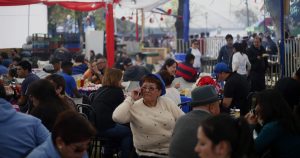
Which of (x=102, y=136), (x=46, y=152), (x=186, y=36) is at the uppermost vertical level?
(x=186, y=36)

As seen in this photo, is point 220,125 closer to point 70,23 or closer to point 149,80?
point 149,80

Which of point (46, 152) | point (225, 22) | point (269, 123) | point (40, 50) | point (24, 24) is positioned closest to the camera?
point (46, 152)

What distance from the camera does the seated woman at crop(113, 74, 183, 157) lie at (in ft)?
17.6

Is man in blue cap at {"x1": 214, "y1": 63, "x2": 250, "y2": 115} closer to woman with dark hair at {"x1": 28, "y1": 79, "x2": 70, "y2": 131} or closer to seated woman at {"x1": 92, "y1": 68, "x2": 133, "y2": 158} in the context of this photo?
seated woman at {"x1": 92, "y1": 68, "x2": 133, "y2": 158}

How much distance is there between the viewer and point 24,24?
20562mm

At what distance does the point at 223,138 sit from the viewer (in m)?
2.90

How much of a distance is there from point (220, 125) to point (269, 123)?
1617mm

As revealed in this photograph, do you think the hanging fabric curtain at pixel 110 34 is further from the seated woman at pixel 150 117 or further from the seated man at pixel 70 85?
the seated woman at pixel 150 117

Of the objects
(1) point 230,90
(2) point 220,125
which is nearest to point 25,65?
(1) point 230,90

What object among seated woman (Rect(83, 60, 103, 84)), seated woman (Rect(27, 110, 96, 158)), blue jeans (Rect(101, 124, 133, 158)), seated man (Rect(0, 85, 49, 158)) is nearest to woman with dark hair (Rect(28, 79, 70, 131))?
seated man (Rect(0, 85, 49, 158))

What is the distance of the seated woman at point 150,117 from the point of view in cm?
537

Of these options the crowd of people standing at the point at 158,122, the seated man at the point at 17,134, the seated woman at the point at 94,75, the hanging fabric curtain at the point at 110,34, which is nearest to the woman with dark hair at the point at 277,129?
the crowd of people standing at the point at 158,122

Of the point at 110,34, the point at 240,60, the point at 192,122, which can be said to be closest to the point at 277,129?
the point at 192,122

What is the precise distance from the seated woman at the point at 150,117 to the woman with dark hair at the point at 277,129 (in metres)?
1.17
